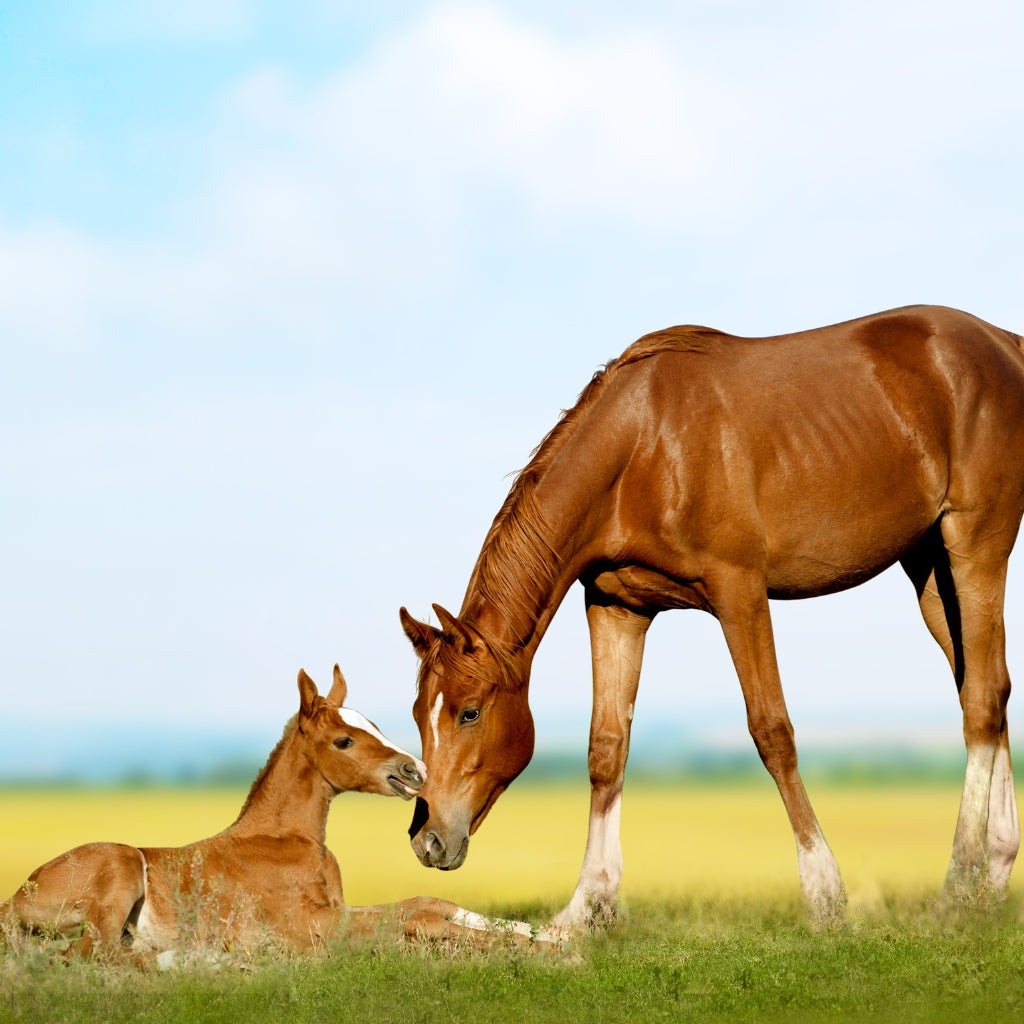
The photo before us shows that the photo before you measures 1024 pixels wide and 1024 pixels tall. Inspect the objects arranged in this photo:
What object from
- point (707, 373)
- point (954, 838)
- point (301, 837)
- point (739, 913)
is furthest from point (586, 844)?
point (707, 373)

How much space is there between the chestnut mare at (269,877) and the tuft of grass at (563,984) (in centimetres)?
25

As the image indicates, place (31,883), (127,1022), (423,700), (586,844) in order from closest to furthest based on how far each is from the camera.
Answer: (127,1022)
(31,883)
(423,700)
(586,844)

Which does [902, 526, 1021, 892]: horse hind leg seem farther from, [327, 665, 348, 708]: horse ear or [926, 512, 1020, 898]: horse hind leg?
[327, 665, 348, 708]: horse ear

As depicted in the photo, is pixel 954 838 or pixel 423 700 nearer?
pixel 423 700

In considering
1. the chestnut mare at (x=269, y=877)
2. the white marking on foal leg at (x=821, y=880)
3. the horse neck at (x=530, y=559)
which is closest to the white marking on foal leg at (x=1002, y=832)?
the white marking on foal leg at (x=821, y=880)

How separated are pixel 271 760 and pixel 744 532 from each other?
332 cm

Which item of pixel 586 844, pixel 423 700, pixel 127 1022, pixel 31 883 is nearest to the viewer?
pixel 127 1022

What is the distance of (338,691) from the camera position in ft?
28.3

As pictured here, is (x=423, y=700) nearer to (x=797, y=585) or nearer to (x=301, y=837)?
(x=301, y=837)

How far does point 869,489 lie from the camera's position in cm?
964

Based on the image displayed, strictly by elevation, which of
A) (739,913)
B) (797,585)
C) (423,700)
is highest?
(797,585)

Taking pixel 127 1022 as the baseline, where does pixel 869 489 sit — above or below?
above

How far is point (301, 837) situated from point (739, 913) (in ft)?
10.9

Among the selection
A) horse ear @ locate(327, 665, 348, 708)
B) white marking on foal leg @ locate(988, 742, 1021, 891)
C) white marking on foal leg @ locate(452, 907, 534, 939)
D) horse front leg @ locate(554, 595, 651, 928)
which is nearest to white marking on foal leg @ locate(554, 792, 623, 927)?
horse front leg @ locate(554, 595, 651, 928)
